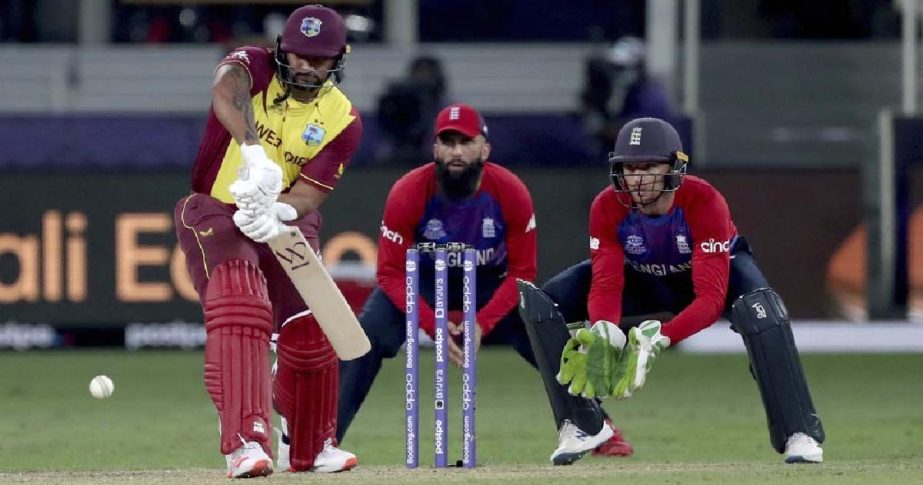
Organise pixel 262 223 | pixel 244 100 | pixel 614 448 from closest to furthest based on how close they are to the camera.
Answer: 1. pixel 262 223
2. pixel 244 100
3. pixel 614 448

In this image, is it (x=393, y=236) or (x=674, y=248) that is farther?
(x=393, y=236)

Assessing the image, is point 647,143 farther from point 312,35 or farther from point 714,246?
point 312,35

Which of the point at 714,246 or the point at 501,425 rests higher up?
the point at 714,246

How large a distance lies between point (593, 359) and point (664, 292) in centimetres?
88

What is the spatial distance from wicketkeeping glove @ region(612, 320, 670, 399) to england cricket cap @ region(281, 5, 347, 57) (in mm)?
1508

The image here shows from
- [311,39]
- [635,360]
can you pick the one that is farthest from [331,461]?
[311,39]

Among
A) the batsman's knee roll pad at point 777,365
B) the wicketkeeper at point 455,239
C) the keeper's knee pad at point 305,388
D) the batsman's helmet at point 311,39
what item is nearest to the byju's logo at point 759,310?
the batsman's knee roll pad at point 777,365

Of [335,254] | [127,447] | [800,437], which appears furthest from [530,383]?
[800,437]

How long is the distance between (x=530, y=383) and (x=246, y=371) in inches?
229

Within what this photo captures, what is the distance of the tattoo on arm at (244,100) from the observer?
6.84 m

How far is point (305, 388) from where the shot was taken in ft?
24.8

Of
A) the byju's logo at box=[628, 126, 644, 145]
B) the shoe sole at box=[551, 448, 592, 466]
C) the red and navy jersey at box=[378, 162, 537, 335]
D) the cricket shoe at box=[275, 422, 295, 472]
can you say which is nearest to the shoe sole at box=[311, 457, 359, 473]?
the cricket shoe at box=[275, 422, 295, 472]

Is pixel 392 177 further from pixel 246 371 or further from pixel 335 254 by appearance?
pixel 246 371

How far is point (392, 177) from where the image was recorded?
1420 cm
